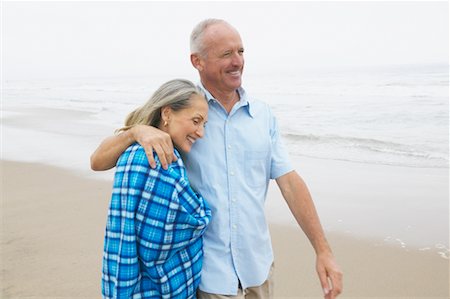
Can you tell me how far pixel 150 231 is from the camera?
1.87 m

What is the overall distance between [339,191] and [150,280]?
17.7 feet

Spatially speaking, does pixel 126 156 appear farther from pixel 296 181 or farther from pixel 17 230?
pixel 17 230

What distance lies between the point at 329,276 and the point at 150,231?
993 millimetres

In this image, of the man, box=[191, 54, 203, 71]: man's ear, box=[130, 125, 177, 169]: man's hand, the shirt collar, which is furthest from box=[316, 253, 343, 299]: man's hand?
box=[191, 54, 203, 71]: man's ear

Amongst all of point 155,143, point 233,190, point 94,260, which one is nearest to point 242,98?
point 233,190

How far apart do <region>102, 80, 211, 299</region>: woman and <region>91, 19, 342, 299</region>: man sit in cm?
18

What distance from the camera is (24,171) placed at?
329 inches

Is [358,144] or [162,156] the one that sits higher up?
[162,156]

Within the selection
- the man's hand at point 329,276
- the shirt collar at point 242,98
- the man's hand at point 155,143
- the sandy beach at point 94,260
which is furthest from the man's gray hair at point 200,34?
the sandy beach at point 94,260

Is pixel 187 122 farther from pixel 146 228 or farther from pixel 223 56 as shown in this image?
pixel 146 228

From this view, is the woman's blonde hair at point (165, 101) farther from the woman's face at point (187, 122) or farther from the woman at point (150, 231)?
the woman at point (150, 231)

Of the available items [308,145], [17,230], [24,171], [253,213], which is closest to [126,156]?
[253,213]

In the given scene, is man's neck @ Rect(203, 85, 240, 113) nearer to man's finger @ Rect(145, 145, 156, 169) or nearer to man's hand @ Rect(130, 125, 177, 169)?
man's hand @ Rect(130, 125, 177, 169)

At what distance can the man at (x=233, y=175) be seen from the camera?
221 centimetres
